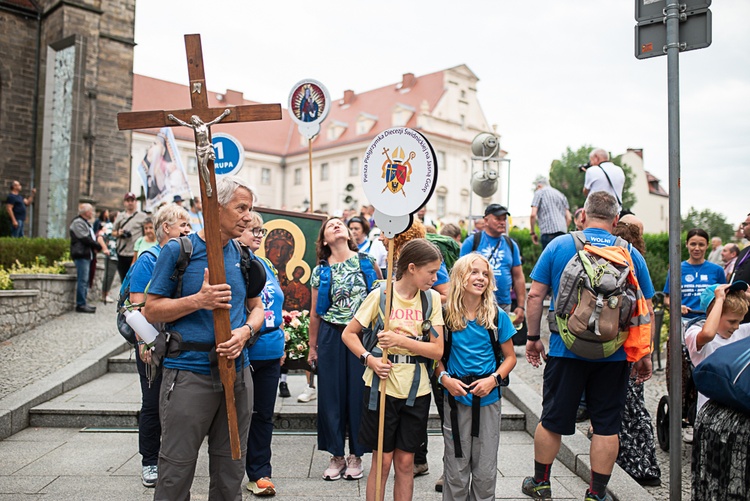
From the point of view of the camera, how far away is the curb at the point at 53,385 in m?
6.05

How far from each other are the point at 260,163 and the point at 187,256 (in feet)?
195

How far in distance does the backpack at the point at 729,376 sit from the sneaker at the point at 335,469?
296 cm

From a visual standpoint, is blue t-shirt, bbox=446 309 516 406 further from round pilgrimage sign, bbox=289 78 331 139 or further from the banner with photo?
the banner with photo

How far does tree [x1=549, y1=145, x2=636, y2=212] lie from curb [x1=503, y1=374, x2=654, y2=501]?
49.6 metres

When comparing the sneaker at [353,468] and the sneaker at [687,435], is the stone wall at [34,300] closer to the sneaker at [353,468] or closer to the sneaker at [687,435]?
the sneaker at [353,468]

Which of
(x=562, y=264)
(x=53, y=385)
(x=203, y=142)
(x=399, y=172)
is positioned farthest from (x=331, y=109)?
(x=203, y=142)

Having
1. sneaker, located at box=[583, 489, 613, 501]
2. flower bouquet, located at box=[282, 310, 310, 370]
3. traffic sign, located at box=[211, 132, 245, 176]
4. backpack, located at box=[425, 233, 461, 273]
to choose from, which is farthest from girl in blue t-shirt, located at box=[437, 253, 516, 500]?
traffic sign, located at box=[211, 132, 245, 176]

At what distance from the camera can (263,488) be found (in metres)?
4.73

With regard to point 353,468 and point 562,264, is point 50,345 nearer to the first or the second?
point 353,468

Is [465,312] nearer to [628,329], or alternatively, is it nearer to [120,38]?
[628,329]

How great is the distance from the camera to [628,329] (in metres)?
4.18

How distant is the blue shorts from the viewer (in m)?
4.34

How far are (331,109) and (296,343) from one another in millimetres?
53127

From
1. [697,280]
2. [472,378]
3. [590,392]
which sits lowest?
[590,392]
